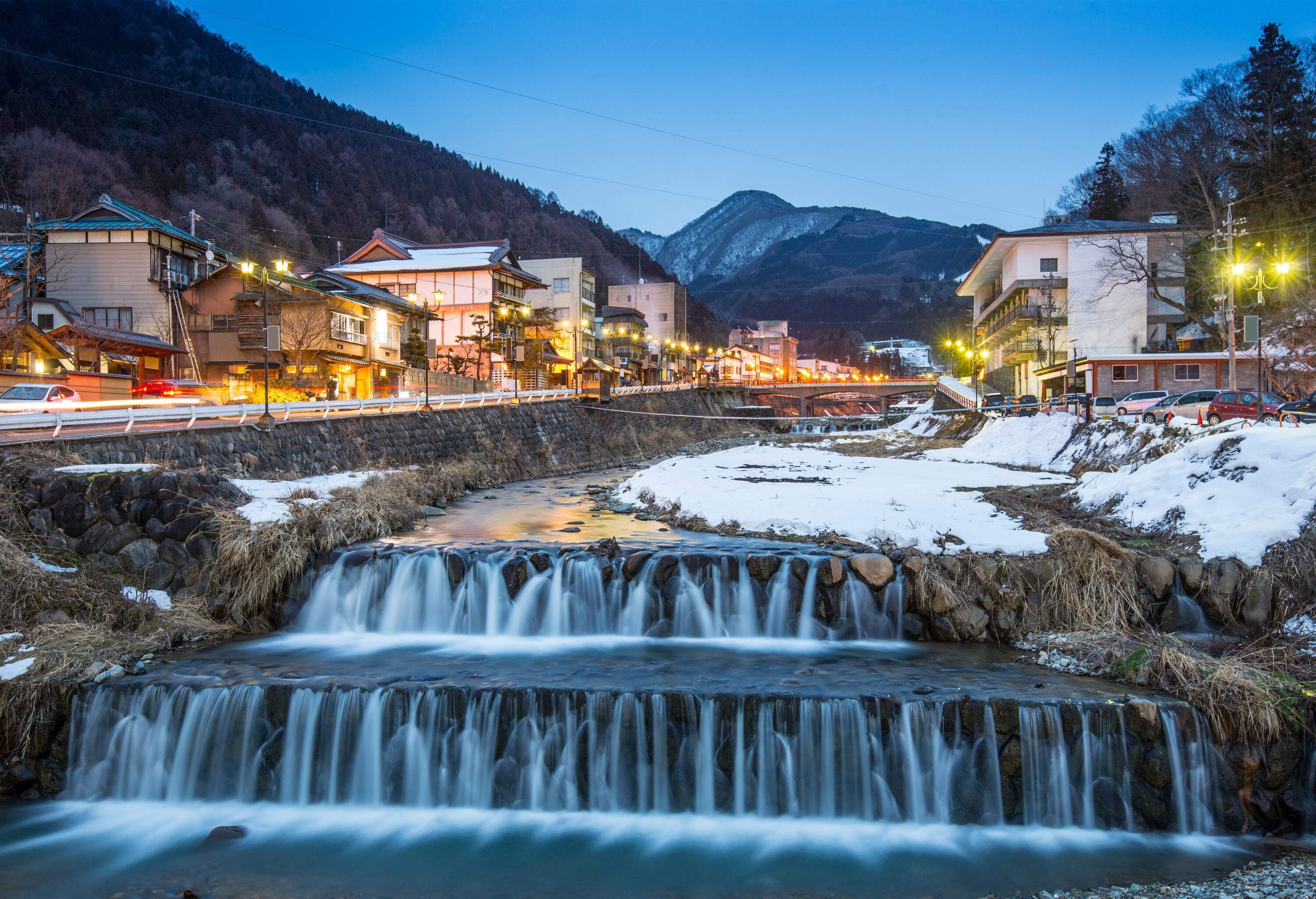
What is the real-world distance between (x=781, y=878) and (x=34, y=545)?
1295 cm

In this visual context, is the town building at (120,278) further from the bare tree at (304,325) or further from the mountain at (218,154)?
the mountain at (218,154)

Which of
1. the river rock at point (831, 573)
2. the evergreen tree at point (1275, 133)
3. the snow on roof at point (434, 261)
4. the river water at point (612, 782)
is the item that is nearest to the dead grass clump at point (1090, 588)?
the river water at point (612, 782)

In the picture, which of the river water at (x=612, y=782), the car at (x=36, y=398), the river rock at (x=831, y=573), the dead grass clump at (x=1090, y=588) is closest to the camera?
the river water at (x=612, y=782)

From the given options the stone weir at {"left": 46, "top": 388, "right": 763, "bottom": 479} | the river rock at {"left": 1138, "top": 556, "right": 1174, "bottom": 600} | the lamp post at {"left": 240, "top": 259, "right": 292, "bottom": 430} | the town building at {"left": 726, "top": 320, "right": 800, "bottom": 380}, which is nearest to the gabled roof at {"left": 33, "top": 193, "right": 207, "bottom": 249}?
the lamp post at {"left": 240, "top": 259, "right": 292, "bottom": 430}

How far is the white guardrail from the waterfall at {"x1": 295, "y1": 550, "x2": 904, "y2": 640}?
27.2 feet

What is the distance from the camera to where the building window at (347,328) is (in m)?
42.9

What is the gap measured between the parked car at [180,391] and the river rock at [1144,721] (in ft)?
101

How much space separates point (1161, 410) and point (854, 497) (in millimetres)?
18517

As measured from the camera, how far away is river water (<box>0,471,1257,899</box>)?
7.53 m

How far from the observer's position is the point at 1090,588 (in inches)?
442

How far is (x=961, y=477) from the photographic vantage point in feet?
72.7

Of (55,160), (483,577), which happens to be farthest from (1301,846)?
(55,160)

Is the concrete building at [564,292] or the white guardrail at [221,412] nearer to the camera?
the white guardrail at [221,412]

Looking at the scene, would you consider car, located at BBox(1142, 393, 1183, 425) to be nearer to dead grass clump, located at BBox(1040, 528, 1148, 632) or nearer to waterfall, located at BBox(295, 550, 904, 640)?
dead grass clump, located at BBox(1040, 528, 1148, 632)
